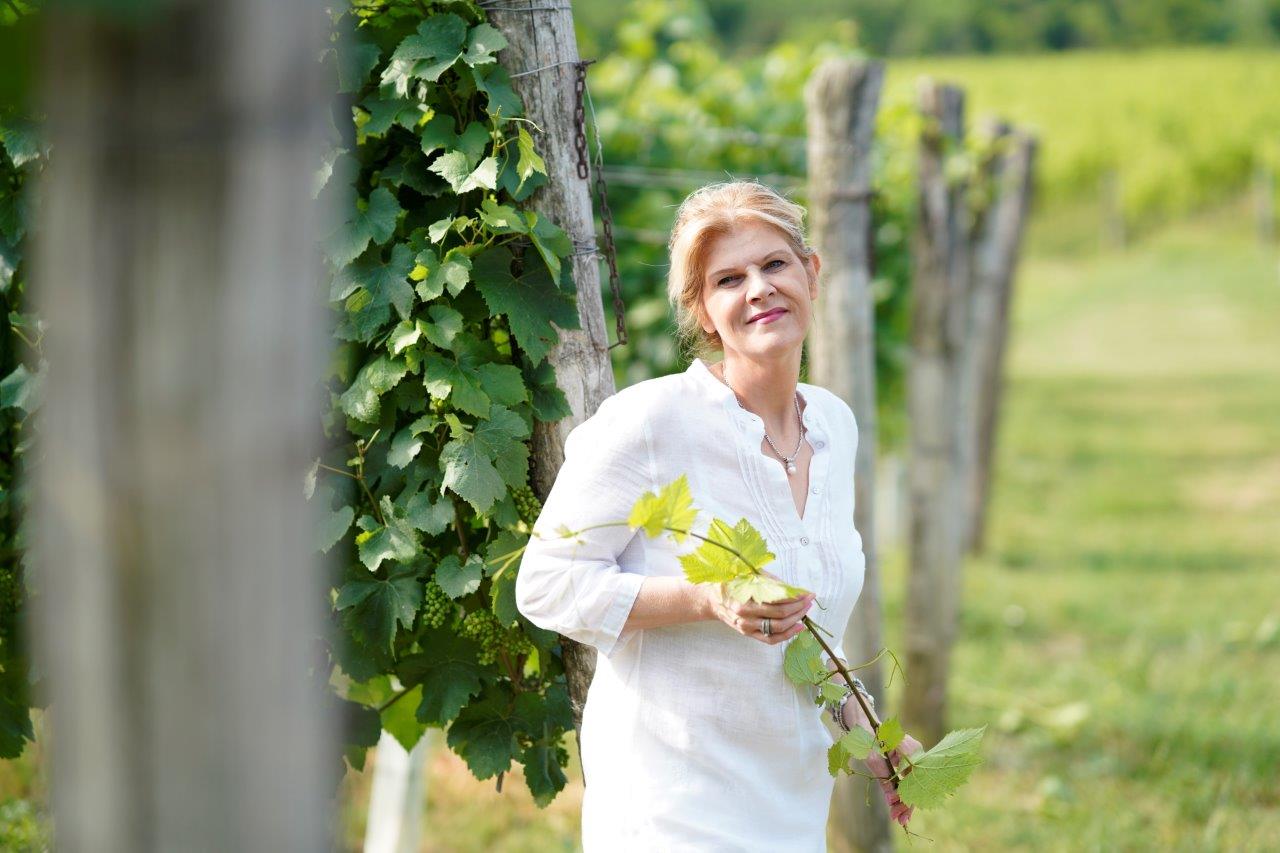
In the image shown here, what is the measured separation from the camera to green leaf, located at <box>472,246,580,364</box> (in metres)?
2.34

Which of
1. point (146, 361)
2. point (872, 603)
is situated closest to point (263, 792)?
point (146, 361)

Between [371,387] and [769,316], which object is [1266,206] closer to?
[769,316]

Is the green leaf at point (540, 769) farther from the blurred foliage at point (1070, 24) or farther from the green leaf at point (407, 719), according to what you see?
the blurred foliage at point (1070, 24)

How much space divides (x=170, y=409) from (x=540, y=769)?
5.77ft

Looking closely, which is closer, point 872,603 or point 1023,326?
point 872,603

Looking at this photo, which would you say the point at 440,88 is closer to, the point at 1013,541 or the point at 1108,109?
the point at 1013,541

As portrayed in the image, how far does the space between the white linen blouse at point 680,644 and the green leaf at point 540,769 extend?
0.41m

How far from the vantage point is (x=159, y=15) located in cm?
91

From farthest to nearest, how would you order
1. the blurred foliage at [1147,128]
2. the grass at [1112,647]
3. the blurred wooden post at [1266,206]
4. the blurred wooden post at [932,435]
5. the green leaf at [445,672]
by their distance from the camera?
the blurred foliage at [1147,128]
the blurred wooden post at [1266,206]
the blurred wooden post at [932,435]
the grass at [1112,647]
the green leaf at [445,672]

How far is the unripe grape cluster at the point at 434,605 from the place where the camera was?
7.96ft

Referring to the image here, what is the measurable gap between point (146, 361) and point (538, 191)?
1.55 meters

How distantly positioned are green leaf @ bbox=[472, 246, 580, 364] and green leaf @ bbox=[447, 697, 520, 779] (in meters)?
0.68

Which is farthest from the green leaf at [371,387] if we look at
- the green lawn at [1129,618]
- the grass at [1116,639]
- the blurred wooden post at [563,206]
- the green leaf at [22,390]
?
the green lawn at [1129,618]

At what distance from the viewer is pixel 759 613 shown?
1.87m
